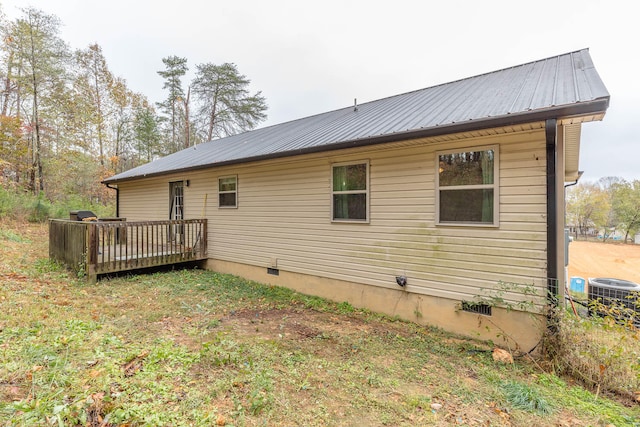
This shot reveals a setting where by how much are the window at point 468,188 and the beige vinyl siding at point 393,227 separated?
0.11 m

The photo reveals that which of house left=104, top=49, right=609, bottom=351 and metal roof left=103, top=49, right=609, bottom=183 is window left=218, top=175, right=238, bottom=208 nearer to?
house left=104, top=49, right=609, bottom=351

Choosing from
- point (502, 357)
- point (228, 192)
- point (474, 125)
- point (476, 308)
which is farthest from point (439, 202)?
point (228, 192)

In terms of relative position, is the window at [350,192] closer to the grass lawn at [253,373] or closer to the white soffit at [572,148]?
the grass lawn at [253,373]

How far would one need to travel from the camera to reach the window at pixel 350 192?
208 inches

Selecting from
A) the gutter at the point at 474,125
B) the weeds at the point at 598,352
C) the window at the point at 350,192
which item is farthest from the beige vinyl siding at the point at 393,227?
the weeds at the point at 598,352

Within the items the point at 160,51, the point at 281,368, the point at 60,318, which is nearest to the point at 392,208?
the point at 281,368

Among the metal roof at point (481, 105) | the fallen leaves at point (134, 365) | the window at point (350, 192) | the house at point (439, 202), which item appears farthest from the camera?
the window at point (350, 192)

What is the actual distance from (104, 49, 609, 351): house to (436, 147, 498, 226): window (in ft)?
0.05

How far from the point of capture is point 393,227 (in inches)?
192

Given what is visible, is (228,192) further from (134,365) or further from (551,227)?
(551,227)

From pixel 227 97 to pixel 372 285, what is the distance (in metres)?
18.4

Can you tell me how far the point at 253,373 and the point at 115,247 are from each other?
18.5 ft

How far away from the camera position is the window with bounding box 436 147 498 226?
13.1ft

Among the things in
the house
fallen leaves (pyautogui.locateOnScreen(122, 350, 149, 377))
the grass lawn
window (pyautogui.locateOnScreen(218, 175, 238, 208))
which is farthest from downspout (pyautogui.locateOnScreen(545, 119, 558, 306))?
window (pyautogui.locateOnScreen(218, 175, 238, 208))
